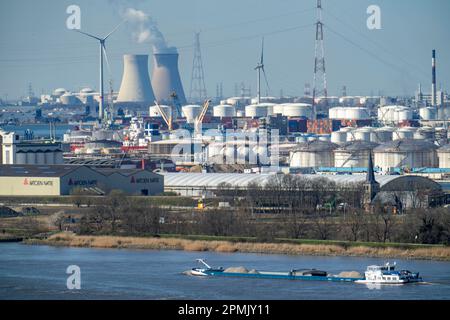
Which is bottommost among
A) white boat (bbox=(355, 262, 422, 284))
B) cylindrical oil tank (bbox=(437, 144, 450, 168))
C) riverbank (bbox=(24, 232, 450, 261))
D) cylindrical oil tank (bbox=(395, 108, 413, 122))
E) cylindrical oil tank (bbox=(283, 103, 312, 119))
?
white boat (bbox=(355, 262, 422, 284))

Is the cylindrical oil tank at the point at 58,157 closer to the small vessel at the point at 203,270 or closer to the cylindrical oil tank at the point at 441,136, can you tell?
the cylindrical oil tank at the point at 441,136

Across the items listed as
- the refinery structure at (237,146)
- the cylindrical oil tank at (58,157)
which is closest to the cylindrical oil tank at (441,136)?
the refinery structure at (237,146)

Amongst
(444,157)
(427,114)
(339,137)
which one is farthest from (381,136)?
(427,114)

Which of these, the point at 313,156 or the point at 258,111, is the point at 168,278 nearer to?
the point at 313,156

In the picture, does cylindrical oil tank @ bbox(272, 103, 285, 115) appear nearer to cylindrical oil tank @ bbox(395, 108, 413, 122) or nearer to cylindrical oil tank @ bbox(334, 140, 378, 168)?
cylindrical oil tank @ bbox(395, 108, 413, 122)

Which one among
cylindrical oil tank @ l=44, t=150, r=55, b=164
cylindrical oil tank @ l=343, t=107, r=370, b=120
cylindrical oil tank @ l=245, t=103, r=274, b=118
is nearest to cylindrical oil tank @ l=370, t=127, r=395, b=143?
cylindrical oil tank @ l=343, t=107, r=370, b=120

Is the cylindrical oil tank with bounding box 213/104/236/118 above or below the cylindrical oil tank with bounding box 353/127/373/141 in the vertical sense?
above
